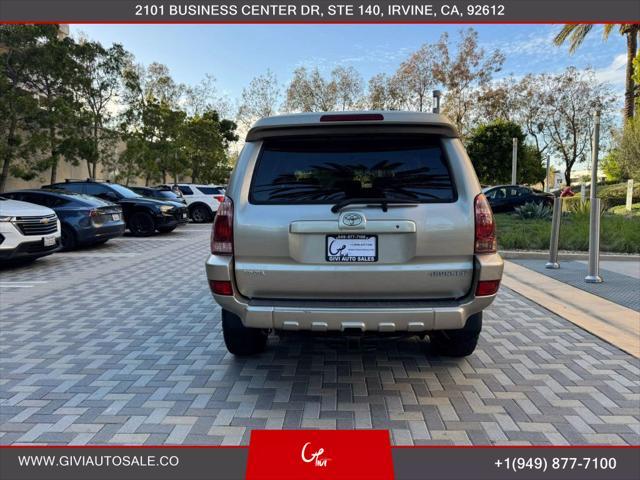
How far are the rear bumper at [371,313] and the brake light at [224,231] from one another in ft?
0.45

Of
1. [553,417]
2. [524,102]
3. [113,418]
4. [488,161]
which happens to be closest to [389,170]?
[553,417]

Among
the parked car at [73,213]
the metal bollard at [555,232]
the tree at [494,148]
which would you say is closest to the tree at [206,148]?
the tree at [494,148]

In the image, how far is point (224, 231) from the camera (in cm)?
330

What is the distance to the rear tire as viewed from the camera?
35.1ft

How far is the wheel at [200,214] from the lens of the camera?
2039 cm

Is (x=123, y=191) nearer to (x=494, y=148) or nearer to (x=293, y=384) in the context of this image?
(x=293, y=384)

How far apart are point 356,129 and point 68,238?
31.2 ft

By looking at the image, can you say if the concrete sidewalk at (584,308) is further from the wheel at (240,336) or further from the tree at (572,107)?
the tree at (572,107)

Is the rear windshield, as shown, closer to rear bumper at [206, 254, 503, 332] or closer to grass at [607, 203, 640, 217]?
rear bumper at [206, 254, 503, 332]

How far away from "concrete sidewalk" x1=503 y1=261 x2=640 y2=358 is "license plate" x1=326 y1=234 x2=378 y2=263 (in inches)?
111

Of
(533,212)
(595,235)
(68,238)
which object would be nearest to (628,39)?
(533,212)

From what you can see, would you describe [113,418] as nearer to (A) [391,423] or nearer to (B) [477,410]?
(A) [391,423]

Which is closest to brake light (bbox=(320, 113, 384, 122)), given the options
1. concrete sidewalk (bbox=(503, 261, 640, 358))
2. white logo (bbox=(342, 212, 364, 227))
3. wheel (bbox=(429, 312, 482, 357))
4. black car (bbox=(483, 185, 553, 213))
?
white logo (bbox=(342, 212, 364, 227))
